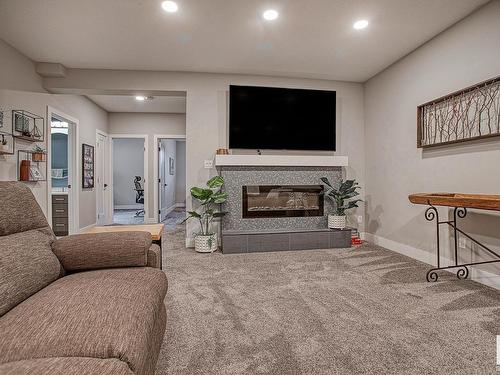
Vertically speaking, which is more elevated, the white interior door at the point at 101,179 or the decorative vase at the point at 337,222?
the white interior door at the point at 101,179

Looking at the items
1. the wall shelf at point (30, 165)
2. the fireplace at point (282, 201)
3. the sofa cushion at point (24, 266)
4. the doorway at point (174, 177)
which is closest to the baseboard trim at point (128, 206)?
the doorway at point (174, 177)

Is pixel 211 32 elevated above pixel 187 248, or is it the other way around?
pixel 211 32

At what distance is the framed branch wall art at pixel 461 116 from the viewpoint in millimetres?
2596

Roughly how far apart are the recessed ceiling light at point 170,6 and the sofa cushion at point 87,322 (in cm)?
246

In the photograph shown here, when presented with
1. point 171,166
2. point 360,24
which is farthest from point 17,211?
point 171,166

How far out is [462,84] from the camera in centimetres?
291

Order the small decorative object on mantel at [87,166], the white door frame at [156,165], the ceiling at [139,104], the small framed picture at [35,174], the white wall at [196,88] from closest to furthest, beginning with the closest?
the small framed picture at [35,174], the white wall at [196,88], the small decorative object on mantel at [87,166], the ceiling at [139,104], the white door frame at [156,165]

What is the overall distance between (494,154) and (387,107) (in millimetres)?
1740

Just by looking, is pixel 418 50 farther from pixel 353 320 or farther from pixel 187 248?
pixel 187 248

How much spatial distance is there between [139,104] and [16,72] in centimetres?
246

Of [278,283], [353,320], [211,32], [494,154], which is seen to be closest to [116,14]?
[211,32]

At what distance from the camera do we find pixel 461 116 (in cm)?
291

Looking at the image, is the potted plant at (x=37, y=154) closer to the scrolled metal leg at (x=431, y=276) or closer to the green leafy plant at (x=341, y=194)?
→ the green leafy plant at (x=341, y=194)

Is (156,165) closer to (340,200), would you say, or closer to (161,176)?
(161,176)
